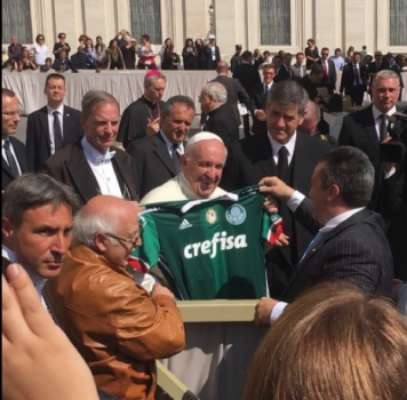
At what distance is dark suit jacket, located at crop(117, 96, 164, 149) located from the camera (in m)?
8.69

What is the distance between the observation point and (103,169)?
17.3 ft

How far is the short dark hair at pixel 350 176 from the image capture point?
143 inches

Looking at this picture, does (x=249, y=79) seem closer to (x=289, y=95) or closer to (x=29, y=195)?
(x=289, y=95)

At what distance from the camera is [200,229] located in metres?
4.30

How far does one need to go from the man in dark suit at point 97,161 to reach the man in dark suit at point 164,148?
0.26 m

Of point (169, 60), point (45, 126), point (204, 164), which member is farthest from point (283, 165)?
point (169, 60)

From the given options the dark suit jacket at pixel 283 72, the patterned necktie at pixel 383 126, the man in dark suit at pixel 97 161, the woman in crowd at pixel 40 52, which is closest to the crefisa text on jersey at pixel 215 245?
the man in dark suit at pixel 97 161

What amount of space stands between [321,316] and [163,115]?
474 cm

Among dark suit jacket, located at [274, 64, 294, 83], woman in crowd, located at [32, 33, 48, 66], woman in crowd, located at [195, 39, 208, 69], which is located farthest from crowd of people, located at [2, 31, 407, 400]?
woman in crowd, located at [32, 33, 48, 66]

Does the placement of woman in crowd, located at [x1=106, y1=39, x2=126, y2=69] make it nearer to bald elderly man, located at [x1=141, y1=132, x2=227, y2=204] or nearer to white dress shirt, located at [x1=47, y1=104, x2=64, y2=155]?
white dress shirt, located at [x1=47, y1=104, x2=64, y2=155]

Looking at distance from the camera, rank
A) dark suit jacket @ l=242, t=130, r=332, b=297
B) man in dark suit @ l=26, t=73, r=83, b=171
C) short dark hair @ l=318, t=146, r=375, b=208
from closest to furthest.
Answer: short dark hair @ l=318, t=146, r=375, b=208 → dark suit jacket @ l=242, t=130, r=332, b=297 → man in dark suit @ l=26, t=73, r=83, b=171

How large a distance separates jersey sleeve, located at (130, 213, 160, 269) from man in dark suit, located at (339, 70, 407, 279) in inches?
69.9

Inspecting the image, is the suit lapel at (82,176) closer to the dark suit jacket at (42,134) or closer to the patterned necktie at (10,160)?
the patterned necktie at (10,160)

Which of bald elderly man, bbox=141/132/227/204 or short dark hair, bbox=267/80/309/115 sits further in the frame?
short dark hair, bbox=267/80/309/115
